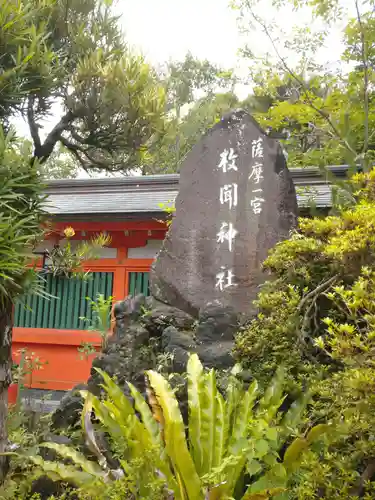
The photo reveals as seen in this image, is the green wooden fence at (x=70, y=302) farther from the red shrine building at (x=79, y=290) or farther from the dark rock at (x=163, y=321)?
the dark rock at (x=163, y=321)

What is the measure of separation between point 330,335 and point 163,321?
1775 mm

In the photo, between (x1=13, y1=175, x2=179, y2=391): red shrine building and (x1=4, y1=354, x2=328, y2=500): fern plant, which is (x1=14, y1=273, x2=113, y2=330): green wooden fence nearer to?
(x1=13, y1=175, x2=179, y2=391): red shrine building

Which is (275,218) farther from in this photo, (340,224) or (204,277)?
(340,224)

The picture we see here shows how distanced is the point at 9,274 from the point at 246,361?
1924 mm

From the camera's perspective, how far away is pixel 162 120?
787cm

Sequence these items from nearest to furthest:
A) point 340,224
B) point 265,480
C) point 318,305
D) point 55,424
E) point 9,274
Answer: point 265,480
point 9,274
point 340,224
point 318,305
point 55,424

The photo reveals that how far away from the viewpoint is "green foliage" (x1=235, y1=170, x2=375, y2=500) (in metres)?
2.64

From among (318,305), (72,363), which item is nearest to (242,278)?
(318,305)

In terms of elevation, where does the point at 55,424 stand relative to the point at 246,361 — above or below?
below

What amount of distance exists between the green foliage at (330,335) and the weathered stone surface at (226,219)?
1019 mm

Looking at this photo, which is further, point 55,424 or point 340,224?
point 55,424

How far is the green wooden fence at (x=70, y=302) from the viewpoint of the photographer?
29.4 feet

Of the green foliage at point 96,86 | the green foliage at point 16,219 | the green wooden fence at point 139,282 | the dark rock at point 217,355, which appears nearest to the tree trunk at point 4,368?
the green foliage at point 16,219

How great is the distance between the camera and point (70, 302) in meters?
9.03
